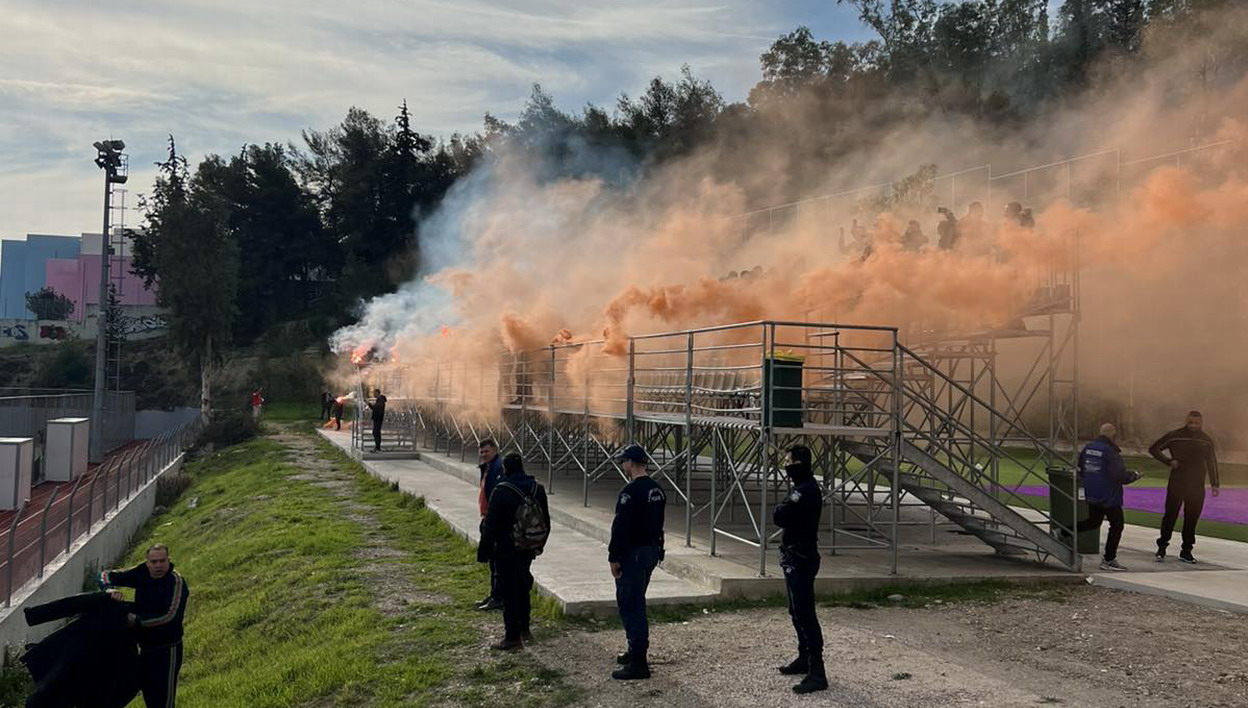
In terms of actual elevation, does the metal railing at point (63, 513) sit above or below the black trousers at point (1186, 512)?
below

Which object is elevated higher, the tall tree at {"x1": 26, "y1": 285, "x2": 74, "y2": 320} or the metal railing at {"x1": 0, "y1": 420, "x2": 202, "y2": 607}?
the tall tree at {"x1": 26, "y1": 285, "x2": 74, "y2": 320}

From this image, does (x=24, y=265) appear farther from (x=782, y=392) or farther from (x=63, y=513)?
(x=782, y=392)

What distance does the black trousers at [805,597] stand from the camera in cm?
680

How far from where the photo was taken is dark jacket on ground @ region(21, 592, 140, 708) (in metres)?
6.42

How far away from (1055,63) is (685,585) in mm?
43556

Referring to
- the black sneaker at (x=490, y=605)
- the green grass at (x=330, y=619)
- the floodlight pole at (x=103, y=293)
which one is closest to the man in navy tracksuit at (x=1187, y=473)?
the green grass at (x=330, y=619)

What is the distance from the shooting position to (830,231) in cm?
4069

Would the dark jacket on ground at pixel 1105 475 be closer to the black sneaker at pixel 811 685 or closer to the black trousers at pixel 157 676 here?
the black sneaker at pixel 811 685

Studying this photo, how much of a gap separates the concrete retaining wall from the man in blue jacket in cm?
1257

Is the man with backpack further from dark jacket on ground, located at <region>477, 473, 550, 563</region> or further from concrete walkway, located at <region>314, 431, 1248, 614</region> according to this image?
concrete walkway, located at <region>314, 431, 1248, 614</region>

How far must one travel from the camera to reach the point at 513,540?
7.99 m

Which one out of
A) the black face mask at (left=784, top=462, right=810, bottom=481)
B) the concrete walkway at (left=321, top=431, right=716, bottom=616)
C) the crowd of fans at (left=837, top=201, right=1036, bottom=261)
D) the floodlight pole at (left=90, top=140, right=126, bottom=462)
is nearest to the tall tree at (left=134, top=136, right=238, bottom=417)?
the floodlight pole at (left=90, top=140, right=126, bottom=462)

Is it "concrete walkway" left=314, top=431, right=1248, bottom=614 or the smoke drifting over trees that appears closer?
"concrete walkway" left=314, top=431, right=1248, bottom=614

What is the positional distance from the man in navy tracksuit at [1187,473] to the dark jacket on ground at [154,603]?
11.0 metres
